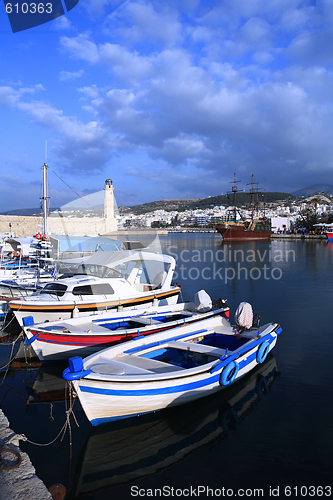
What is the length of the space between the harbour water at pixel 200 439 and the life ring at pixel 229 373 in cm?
59

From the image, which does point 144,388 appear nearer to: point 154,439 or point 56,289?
point 154,439

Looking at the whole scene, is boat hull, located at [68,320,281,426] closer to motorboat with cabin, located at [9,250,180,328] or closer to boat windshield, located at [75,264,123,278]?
motorboat with cabin, located at [9,250,180,328]

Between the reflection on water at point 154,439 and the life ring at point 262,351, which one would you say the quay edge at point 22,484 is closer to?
the reflection on water at point 154,439

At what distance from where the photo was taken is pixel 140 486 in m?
4.86

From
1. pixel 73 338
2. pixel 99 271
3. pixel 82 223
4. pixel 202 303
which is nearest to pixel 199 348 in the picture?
pixel 202 303

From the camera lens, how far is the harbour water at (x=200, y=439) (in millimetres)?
4863

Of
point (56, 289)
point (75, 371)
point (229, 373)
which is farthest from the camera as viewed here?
point (56, 289)

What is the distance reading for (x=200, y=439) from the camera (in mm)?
5949

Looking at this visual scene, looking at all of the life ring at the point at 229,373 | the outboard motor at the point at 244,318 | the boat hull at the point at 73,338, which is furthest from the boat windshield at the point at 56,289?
the life ring at the point at 229,373

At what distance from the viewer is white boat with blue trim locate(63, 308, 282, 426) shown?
557cm

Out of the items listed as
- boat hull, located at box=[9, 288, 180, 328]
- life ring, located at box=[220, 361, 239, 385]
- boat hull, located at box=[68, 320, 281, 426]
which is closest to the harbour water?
boat hull, located at box=[68, 320, 281, 426]

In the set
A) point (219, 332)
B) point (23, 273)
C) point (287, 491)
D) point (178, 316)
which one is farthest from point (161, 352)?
point (23, 273)

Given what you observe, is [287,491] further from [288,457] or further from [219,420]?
[219,420]

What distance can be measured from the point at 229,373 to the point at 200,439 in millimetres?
1534
